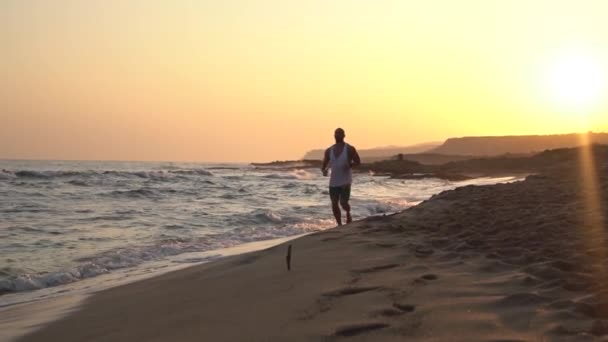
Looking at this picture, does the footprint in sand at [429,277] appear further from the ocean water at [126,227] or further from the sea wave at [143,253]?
the sea wave at [143,253]

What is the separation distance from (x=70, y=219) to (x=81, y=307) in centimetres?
875

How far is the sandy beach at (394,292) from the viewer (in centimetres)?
307

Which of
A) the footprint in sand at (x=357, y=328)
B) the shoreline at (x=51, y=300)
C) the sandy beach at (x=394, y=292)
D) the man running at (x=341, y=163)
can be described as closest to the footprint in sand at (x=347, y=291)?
the sandy beach at (x=394, y=292)

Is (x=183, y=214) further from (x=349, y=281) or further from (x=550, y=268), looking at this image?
(x=550, y=268)

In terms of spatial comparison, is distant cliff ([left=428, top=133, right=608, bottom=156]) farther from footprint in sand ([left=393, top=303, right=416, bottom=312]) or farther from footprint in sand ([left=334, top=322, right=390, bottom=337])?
footprint in sand ([left=334, top=322, right=390, bottom=337])

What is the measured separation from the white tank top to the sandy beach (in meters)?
2.29

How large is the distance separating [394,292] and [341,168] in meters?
5.54

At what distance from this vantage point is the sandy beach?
10.1 feet

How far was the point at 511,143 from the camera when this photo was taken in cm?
13375

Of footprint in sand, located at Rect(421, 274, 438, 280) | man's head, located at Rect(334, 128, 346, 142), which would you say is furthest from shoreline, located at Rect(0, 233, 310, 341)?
footprint in sand, located at Rect(421, 274, 438, 280)

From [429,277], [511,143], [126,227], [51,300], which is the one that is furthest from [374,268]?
[511,143]

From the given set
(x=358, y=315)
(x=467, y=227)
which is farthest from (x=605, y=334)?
(x=467, y=227)

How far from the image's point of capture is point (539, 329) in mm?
2842

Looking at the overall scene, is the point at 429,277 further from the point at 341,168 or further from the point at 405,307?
the point at 341,168
